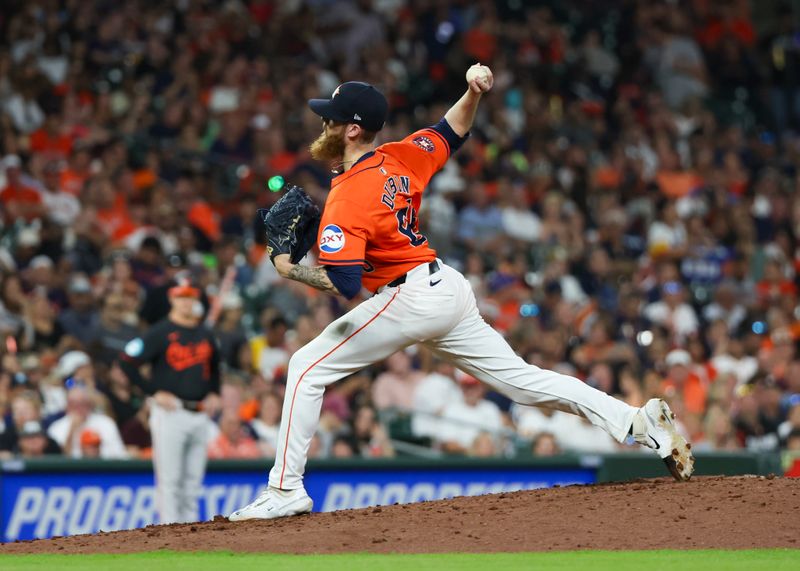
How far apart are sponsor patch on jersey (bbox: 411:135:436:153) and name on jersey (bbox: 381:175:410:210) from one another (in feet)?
0.95

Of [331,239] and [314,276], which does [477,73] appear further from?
[314,276]

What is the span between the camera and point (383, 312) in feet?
22.0

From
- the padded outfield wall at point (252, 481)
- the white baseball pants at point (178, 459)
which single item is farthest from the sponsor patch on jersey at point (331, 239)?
the white baseball pants at point (178, 459)

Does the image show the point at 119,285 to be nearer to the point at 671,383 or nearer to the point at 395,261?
the point at 671,383

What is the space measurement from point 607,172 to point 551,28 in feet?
11.0

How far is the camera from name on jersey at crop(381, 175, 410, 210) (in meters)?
6.63

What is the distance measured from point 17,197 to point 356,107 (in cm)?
773

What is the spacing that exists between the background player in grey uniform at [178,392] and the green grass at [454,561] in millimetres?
4007

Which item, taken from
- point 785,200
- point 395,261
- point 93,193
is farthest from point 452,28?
point 395,261

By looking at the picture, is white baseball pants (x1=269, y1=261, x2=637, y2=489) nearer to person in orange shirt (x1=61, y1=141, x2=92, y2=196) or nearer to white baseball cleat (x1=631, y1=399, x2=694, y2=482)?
white baseball cleat (x1=631, y1=399, x2=694, y2=482)

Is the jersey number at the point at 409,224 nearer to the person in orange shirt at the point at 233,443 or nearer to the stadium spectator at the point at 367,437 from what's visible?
the person in orange shirt at the point at 233,443


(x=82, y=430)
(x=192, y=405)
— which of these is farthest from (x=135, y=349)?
(x=82, y=430)

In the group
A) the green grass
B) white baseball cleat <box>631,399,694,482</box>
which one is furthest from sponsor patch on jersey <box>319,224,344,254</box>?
white baseball cleat <box>631,399,694,482</box>

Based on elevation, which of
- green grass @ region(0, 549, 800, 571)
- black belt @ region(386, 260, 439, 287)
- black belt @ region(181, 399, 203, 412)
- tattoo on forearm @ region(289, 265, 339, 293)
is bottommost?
green grass @ region(0, 549, 800, 571)
